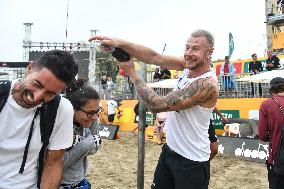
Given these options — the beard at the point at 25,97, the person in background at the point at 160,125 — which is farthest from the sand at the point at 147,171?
the beard at the point at 25,97

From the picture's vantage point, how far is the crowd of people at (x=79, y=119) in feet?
6.82

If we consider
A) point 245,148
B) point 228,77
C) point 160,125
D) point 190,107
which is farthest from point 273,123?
point 228,77

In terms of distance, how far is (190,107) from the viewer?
Answer: 283 cm

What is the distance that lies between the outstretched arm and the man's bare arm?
85 centimetres

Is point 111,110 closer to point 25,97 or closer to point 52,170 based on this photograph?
point 52,170

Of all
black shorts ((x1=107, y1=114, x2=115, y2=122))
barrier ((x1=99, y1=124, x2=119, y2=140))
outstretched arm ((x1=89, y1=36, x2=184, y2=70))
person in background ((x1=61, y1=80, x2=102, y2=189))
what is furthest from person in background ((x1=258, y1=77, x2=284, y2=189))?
black shorts ((x1=107, y1=114, x2=115, y2=122))

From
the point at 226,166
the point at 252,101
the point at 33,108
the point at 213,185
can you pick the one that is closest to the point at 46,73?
the point at 33,108

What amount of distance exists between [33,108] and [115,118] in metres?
16.3

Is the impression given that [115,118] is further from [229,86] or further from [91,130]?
[91,130]

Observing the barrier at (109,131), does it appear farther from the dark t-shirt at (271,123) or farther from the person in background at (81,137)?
the person in background at (81,137)

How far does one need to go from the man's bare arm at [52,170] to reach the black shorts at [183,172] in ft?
3.38

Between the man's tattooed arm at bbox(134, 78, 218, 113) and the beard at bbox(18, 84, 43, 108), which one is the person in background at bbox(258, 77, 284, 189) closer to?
the man's tattooed arm at bbox(134, 78, 218, 113)

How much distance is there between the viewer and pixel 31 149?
2.13 m

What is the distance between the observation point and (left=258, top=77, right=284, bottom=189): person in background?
4.29 m
